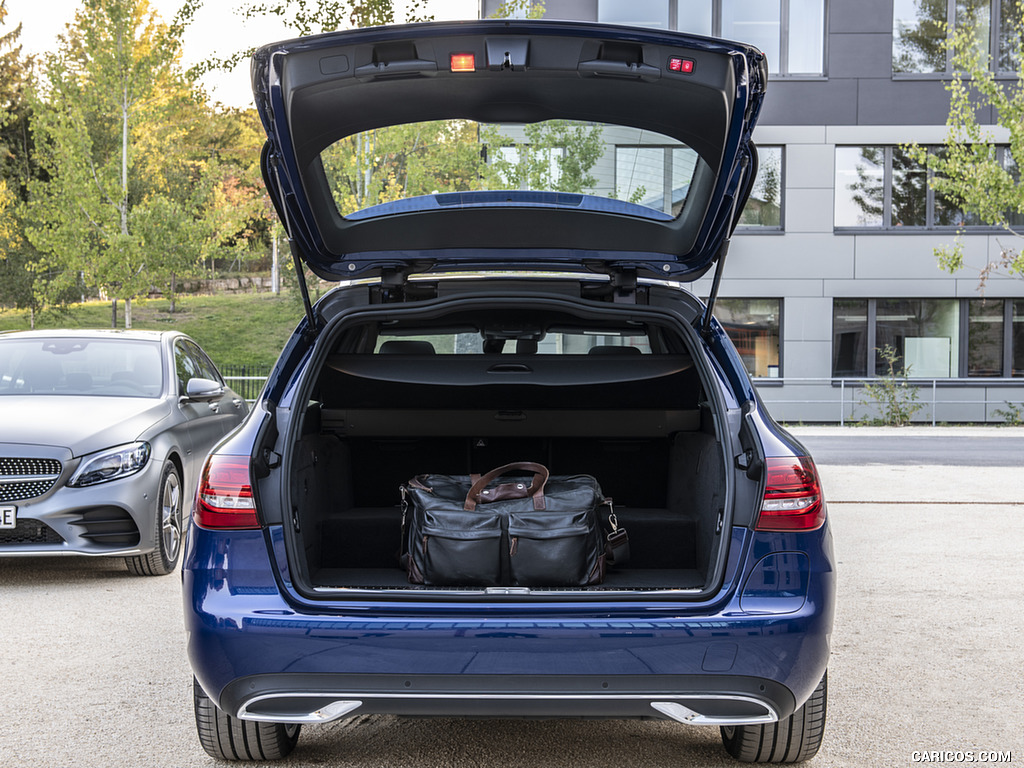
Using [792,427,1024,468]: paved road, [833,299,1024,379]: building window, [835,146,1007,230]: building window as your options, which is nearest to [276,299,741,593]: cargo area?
[792,427,1024,468]: paved road

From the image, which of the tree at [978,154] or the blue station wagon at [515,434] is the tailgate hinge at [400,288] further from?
the tree at [978,154]

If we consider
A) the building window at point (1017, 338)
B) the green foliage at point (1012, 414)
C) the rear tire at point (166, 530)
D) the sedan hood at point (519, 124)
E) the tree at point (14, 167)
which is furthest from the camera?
the tree at point (14, 167)

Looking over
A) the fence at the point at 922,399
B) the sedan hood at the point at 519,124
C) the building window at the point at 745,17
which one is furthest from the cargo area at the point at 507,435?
the building window at the point at 745,17

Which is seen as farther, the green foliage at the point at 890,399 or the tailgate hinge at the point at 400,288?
the green foliage at the point at 890,399

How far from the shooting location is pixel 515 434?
474cm

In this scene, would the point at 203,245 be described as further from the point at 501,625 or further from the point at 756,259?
the point at 501,625

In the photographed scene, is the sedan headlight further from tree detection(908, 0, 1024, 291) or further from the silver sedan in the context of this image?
tree detection(908, 0, 1024, 291)

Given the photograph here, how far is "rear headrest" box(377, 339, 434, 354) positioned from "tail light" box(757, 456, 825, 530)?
1.82 metres

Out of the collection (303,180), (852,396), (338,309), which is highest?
(303,180)

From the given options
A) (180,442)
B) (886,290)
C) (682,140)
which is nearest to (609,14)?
(886,290)

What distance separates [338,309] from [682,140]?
1.42 m

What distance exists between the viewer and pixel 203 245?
969 inches

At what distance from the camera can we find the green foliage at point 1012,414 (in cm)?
2388

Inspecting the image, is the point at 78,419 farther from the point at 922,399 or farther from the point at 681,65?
the point at 922,399
